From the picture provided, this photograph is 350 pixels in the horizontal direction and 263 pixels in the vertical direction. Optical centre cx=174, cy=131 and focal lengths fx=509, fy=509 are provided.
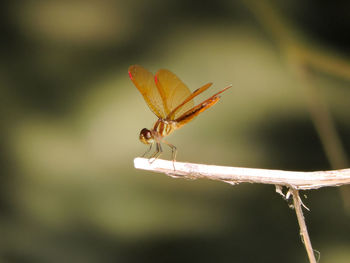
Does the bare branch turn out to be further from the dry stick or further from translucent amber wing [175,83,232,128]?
translucent amber wing [175,83,232,128]

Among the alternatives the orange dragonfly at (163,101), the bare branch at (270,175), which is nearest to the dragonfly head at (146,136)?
the orange dragonfly at (163,101)

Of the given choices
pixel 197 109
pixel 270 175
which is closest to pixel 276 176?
pixel 270 175

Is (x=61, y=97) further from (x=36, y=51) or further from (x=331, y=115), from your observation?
(x=331, y=115)

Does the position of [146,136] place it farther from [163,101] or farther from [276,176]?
[276,176]

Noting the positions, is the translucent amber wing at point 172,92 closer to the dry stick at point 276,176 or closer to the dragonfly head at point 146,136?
the dragonfly head at point 146,136

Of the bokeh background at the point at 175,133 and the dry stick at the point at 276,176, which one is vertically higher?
the bokeh background at the point at 175,133

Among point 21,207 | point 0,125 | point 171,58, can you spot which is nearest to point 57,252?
point 21,207
